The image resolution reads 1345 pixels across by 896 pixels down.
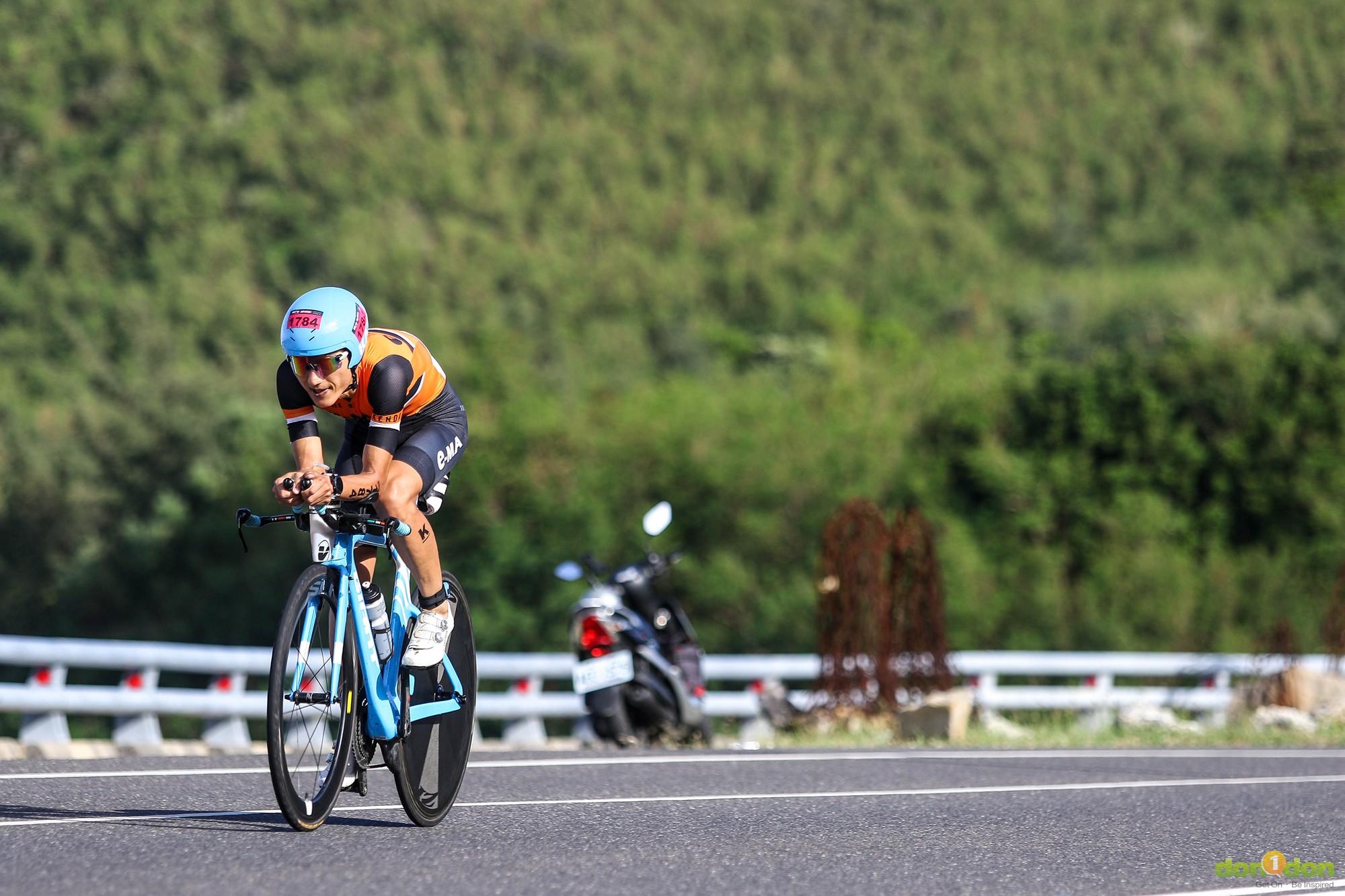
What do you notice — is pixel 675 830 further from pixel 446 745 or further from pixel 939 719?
pixel 939 719

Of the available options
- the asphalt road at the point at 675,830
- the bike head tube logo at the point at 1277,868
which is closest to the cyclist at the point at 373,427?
the asphalt road at the point at 675,830

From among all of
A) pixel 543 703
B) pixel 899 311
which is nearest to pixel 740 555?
pixel 543 703

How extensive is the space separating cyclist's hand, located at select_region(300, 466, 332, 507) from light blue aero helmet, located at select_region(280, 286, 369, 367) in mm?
430

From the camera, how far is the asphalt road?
5.25 m

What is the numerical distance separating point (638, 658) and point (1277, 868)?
235 inches

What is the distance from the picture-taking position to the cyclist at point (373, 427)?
5777mm

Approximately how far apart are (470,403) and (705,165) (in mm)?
77018

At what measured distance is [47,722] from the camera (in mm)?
11078

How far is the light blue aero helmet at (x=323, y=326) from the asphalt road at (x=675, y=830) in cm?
165

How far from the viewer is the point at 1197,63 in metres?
137

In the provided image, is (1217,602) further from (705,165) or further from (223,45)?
(223,45)

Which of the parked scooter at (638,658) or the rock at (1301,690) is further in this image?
the rock at (1301,690)

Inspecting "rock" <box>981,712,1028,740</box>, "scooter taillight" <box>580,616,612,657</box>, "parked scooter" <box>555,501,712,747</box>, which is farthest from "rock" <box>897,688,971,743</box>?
"scooter taillight" <box>580,616,612,657</box>

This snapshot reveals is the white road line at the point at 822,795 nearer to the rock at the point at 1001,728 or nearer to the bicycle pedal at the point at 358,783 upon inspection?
the bicycle pedal at the point at 358,783
